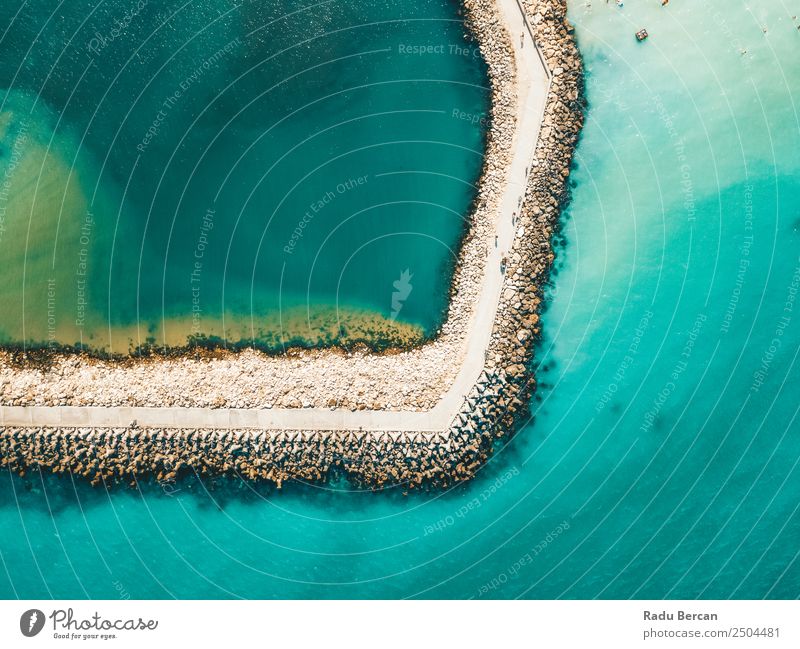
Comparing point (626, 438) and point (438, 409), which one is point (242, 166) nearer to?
point (438, 409)

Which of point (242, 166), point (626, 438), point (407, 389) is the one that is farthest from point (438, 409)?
point (242, 166)

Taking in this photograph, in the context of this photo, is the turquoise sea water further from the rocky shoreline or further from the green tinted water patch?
the green tinted water patch

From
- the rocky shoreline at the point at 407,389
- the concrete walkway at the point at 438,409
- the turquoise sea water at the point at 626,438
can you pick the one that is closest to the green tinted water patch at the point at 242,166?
the rocky shoreline at the point at 407,389
